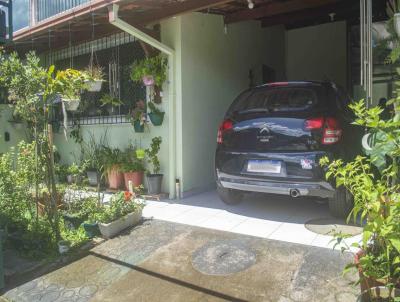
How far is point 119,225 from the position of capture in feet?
16.6

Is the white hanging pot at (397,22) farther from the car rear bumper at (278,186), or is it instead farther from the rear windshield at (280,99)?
the car rear bumper at (278,186)

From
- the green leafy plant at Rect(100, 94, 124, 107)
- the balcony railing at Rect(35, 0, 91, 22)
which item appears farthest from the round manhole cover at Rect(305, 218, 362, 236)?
the balcony railing at Rect(35, 0, 91, 22)

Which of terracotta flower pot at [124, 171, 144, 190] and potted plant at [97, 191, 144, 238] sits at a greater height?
terracotta flower pot at [124, 171, 144, 190]

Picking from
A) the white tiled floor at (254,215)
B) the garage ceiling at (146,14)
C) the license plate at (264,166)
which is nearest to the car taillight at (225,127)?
the license plate at (264,166)

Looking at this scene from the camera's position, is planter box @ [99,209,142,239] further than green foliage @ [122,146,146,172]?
No

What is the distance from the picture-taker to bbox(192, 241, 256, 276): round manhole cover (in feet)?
12.8

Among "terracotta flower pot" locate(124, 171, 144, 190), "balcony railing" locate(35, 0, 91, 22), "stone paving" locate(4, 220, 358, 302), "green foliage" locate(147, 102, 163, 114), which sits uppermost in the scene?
"balcony railing" locate(35, 0, 91, 22)

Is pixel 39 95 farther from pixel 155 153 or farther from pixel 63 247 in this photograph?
pixel 155 153

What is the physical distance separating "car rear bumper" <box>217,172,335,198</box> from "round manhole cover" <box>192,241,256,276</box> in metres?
0.93

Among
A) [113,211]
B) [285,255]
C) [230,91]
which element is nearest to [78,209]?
[113,211]

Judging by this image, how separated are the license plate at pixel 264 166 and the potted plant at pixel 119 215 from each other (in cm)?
163

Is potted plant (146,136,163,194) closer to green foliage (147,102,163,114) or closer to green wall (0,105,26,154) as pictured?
green foliage (147,102,163,114)

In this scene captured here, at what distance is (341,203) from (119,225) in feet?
9.29

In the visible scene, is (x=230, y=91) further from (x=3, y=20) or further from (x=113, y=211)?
(x=3, y=20)
